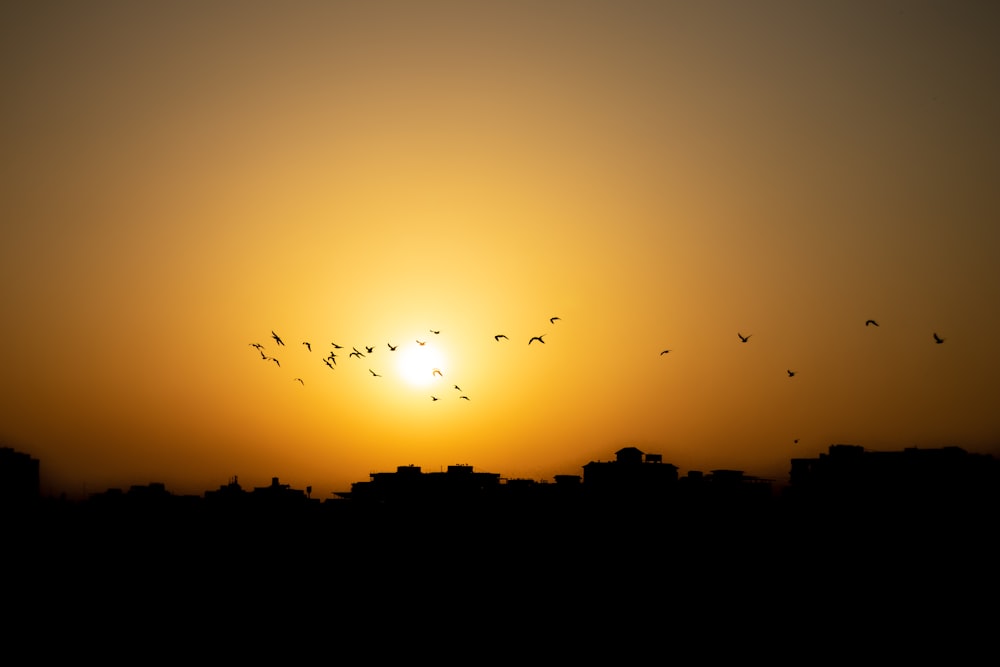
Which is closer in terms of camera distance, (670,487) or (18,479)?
(670,487)

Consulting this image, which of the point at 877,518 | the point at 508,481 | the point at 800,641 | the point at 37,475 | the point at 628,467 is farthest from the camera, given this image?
the point at 37,475

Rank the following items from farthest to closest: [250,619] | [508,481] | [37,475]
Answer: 1. [37,475]
2. [508,481]
3. [250,619]

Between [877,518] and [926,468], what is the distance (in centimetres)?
656

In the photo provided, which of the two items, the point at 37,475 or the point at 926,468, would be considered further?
the point at 37,475

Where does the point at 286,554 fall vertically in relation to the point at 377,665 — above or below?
above

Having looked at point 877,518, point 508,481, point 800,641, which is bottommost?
point 800,641

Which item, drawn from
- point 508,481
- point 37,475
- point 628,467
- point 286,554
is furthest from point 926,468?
point 37,475

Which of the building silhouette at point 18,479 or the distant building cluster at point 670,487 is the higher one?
the building silhouette at point 18,479

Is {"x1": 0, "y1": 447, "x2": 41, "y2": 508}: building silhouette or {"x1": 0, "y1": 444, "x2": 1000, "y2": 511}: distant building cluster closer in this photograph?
{"x1": 0, "y1": 444, "x2": 1000, "y2": 511}: distant building cluster

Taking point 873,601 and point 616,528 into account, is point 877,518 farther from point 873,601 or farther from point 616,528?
point 616,528

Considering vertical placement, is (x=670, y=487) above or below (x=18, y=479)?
below

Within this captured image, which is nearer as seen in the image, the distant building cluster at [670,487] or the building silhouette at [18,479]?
the distant building cluster at [670,487]

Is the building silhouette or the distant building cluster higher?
the building silhouette

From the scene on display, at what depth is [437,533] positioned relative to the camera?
197ft
